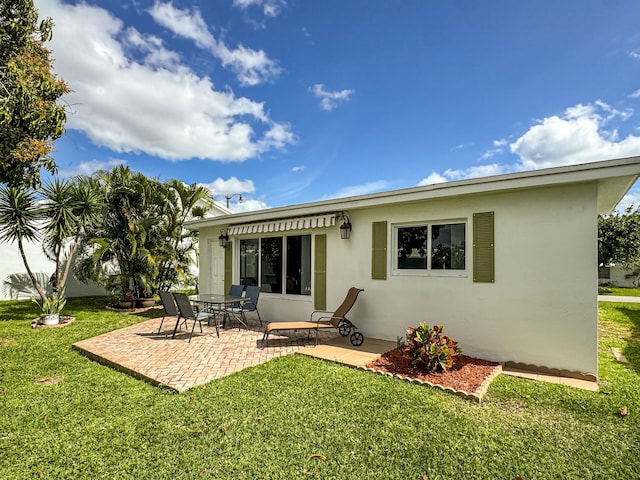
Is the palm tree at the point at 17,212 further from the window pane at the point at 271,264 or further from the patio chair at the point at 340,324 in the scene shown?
the patio chair at the point at 340,324

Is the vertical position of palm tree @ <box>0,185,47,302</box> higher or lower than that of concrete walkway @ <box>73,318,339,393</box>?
higher

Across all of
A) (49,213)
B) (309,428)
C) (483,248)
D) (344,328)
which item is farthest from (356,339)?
(49,213)

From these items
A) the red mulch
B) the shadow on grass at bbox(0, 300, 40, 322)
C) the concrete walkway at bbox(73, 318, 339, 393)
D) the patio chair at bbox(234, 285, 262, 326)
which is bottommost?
the shadow on grass at bbox(0, 300, 40, 322)

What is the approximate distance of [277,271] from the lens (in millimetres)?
13008

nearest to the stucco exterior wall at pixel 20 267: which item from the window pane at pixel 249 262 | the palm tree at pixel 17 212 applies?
the palm tree at pixel 17 212

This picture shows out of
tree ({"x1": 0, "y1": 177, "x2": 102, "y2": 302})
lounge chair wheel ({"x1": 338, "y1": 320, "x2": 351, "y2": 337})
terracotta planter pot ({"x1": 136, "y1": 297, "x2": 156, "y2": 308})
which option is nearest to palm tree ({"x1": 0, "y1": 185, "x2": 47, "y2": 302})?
tree ({"x1": 0, "y1": 177, "x2": 102, "y2": 302})

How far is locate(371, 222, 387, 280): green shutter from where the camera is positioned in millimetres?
9828

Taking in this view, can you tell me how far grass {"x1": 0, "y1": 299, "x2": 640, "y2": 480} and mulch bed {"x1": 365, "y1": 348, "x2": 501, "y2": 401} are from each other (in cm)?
31

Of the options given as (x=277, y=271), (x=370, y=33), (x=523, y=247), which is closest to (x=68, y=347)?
(x=277, y=271)

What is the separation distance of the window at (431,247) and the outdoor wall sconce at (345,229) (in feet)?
5.06

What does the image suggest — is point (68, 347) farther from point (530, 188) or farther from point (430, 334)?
point (530, 188)

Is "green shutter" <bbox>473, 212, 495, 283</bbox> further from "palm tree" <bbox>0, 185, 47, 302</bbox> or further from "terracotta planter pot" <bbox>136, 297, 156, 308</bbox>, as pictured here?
"terracotta planter pot" <bbox>136, 297, 156, 308</bbox>

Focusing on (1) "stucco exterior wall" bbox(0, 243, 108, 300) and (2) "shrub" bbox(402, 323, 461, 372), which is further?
(1) "stucco exterior wall" bbox(0, 243, 108, 300)

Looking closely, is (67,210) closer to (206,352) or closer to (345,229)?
(206,352)
